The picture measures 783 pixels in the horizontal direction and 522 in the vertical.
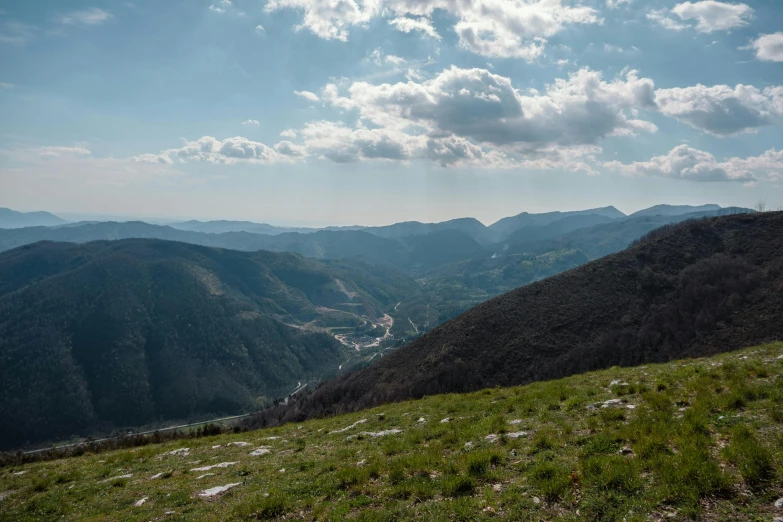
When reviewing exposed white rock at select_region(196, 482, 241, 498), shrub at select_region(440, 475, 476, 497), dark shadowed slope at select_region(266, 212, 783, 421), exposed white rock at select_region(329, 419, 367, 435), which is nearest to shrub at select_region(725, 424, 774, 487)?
shrub at select_region(440, 475, 476, 497)

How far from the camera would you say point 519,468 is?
1232cm

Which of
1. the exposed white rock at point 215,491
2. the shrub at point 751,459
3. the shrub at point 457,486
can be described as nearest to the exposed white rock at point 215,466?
the exposed white rock at point 215,491

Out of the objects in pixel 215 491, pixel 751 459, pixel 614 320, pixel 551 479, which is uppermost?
pixel 751 459

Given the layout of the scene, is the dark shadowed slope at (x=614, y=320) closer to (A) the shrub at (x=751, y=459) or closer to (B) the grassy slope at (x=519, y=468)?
(B) the grassy slope at (x=519, y=468)

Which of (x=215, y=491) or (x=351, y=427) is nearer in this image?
(x=215, y=491)

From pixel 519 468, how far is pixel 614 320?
251ft

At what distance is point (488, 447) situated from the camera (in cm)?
1463

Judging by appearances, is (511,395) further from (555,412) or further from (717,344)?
(717,344)

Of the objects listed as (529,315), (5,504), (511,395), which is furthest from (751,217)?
(5,504)

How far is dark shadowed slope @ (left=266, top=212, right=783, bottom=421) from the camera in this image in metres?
63.1

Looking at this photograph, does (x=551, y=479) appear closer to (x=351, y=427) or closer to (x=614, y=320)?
(x=351, y=427)

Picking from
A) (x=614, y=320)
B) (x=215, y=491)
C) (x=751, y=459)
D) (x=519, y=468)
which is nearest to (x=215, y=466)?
(x=215, y=491)

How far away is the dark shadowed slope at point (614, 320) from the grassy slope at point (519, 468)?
45.7 metres

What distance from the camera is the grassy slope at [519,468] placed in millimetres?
Answer: 9258
